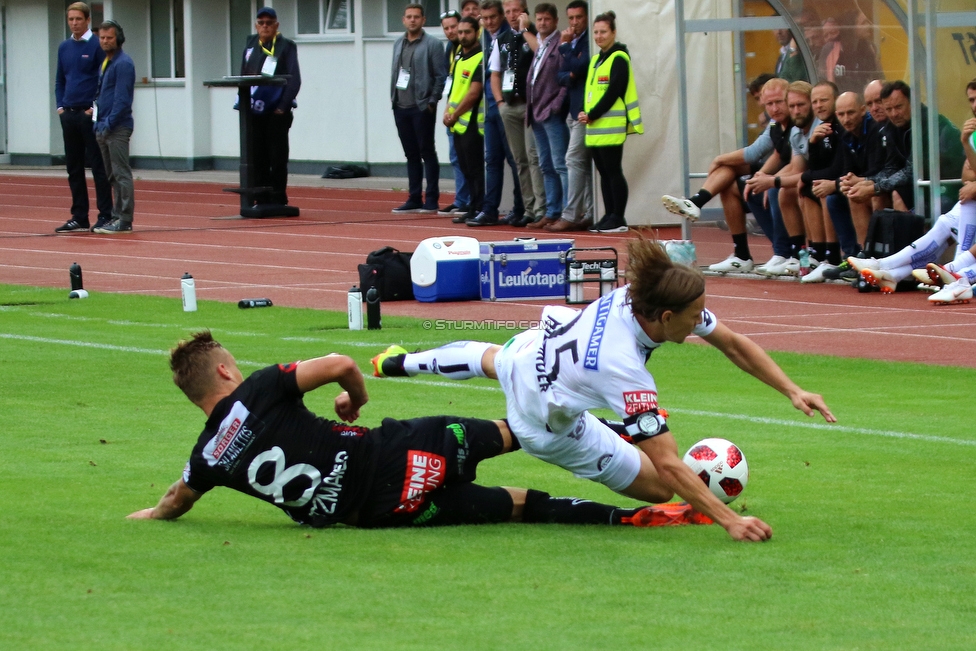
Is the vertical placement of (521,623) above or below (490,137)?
below

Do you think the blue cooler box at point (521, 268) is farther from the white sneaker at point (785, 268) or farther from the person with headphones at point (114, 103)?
the person with headphones at point (114, 103)

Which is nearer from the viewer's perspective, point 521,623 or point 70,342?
point 521,623

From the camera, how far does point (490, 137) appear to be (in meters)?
21.7

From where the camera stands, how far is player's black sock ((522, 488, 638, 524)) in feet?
20.8

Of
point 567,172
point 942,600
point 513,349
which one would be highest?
point 567,172

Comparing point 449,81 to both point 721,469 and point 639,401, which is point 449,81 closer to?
point 721,469

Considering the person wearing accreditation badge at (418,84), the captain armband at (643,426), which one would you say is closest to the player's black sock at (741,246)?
the person wearing accreditation badge at (418,84)

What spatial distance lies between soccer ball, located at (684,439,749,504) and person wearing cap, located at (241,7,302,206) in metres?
17.8

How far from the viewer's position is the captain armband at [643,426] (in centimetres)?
559

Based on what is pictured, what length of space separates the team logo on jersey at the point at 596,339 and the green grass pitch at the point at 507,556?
0.70 metres

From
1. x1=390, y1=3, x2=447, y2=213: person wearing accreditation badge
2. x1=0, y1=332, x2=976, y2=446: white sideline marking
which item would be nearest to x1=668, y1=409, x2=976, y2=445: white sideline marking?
x1=0, y1=332, x2=976, y2=446: white sideline marking

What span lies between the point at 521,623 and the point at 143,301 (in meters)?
10.4

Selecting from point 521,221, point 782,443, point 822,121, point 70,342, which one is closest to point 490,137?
point 521,221

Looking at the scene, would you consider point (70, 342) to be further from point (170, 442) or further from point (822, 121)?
point (822, 121)
